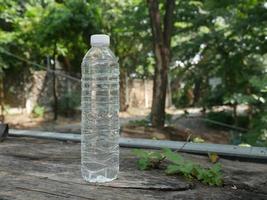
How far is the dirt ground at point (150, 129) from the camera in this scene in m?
6.38

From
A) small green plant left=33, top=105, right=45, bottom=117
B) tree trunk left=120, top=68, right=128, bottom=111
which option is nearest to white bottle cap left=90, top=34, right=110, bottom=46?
small green plant left=33, top=105, right=45, bottom=117

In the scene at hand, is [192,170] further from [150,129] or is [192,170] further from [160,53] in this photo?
→ [160,53]

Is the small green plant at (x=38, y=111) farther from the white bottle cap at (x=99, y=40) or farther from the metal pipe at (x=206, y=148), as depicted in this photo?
the white bottle cap at (x=99, y=40)

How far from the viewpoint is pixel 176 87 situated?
22891 millimetres

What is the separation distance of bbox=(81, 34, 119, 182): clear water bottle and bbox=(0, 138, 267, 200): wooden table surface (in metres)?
0.10

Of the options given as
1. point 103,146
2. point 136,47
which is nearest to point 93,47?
point 103,146

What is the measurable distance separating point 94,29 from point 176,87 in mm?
11059

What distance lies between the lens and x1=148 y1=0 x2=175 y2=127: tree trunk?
6637 millimetres

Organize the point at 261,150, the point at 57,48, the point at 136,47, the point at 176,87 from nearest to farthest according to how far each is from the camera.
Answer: the point at 261,150 → the point at 57,48 → the point at 136,47 → the point at 176,87

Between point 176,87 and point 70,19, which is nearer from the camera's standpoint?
point 70,19

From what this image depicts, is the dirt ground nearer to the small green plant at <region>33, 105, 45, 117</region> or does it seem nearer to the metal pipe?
the small green plant at <region>33, 105, 45, 117</region>

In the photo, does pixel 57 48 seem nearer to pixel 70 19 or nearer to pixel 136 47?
pixel 70 19

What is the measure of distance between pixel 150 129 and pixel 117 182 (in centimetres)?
475

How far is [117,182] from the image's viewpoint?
1.76 metres
